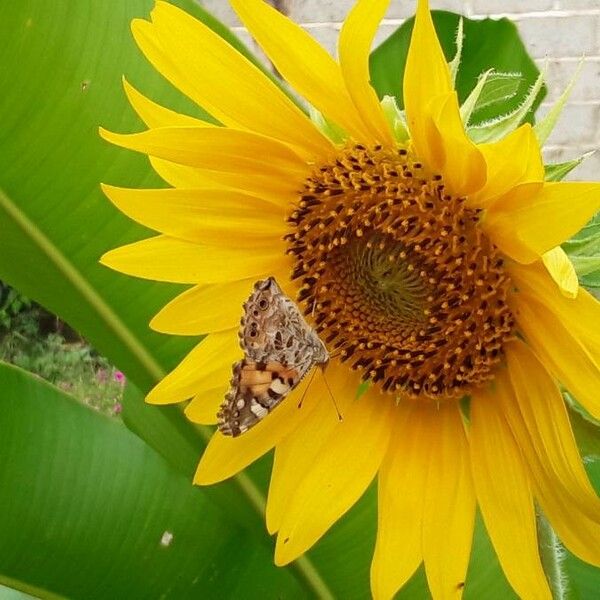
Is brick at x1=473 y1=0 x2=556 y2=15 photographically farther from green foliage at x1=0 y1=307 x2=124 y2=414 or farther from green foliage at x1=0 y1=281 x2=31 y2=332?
green foliage at x1=0 y1=281 x2=31 y2=332

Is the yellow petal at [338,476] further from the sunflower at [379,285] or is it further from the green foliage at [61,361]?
the green foliage at [61,361]

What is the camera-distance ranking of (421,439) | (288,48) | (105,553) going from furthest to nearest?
(105,553), (421,439), (288,48)

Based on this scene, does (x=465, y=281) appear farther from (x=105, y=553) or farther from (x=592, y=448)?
(x=105, y=553)

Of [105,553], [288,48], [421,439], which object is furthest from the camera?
[105,553]

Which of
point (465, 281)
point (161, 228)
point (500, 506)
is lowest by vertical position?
point (500, 506)

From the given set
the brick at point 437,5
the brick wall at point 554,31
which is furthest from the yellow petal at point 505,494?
the brick at point 437,5

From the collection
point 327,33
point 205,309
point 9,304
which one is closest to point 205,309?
point 205,309

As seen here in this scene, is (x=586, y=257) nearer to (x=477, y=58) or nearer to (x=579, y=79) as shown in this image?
(x=477, y=58)

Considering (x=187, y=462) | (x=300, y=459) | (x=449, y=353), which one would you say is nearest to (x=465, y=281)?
(x=449, y=353)
